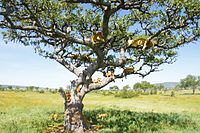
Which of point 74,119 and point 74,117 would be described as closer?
point 74,119

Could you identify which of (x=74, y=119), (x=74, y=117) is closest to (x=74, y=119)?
(x=74, y=119)

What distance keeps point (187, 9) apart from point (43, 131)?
39.8 ft

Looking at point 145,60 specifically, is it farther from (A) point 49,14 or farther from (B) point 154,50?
(A) point 49,14

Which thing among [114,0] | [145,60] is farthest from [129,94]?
[114,0]

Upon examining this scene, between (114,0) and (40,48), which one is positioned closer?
(114,0)

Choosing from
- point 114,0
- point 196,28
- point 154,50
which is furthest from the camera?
point 154,50

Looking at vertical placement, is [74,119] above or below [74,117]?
below

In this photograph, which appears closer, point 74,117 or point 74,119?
point 74,119

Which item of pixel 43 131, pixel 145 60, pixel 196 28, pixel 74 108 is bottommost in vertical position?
pixel 43 131

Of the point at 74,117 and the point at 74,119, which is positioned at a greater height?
the point at 74,117

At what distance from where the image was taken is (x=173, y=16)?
2289cm

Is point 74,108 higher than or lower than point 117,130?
higher

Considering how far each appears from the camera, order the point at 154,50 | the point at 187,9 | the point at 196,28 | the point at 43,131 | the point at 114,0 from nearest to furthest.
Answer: the point at 114,0, the point at 43,131, the point at 187,9, the point at 196,28, the point at 154,50

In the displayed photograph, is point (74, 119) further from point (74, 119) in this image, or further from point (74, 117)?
point (74, 117)
